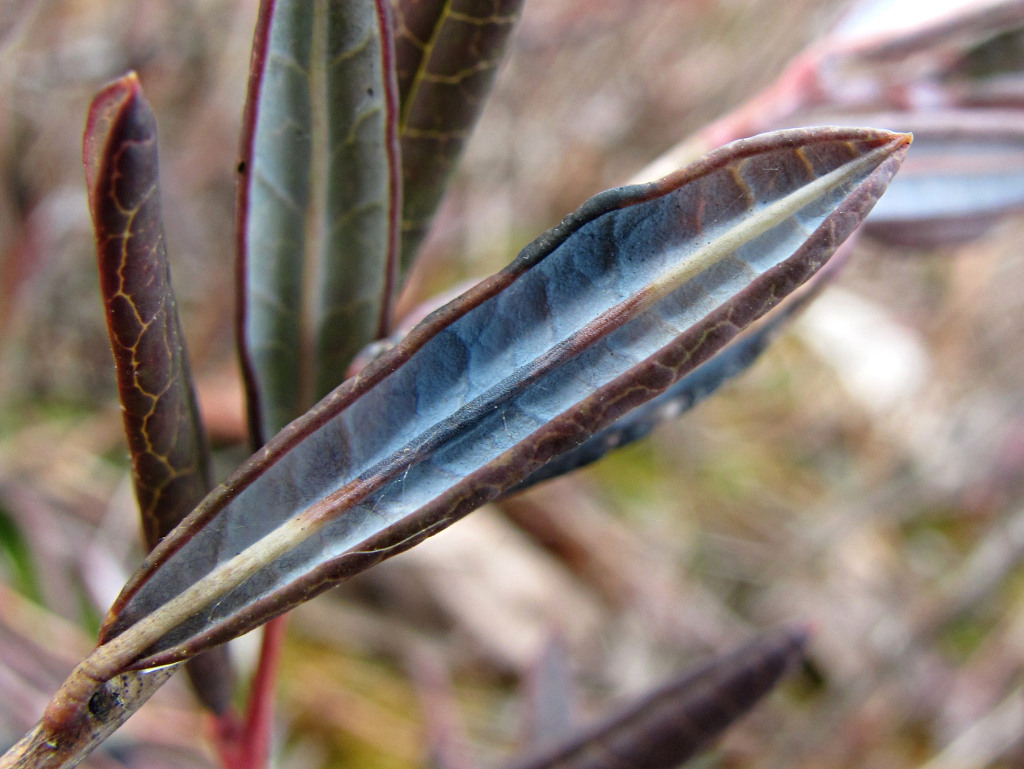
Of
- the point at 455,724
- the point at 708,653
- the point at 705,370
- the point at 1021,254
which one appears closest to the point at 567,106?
the point at 1021,254

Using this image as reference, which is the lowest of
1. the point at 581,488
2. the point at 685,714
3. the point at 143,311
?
the point at 581,488

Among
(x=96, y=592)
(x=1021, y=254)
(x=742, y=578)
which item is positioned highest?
(x=96, y=592)

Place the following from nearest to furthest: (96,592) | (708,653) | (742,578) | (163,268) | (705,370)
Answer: (163,268) < (705,370) < (96,592) < (708,653) < (742,578)

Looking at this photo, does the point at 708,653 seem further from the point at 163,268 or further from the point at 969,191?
the point at 163,268

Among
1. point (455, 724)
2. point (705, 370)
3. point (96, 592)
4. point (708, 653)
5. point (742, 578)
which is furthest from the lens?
point (742, 578)

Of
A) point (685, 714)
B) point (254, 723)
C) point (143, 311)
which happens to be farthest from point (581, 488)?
point (143, 311)

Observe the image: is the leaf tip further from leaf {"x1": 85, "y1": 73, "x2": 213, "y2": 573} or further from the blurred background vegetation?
the blurred background vegetation

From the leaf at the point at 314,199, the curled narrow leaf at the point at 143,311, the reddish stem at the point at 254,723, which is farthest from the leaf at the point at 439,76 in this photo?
the reddish stem at the point at 254,723

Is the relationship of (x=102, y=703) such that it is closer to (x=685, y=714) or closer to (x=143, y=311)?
(x=143, y=311)
